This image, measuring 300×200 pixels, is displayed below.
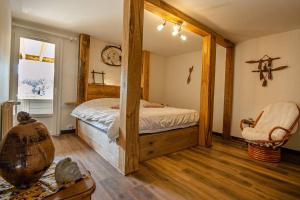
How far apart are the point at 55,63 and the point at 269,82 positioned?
4760 mm

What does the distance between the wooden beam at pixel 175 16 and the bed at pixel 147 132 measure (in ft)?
5.22

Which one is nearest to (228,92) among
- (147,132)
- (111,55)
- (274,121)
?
(274,121)

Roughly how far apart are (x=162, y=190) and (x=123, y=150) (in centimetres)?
67

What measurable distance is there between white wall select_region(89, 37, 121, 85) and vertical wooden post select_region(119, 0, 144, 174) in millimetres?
2319

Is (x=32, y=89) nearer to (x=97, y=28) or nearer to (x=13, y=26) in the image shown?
(x=13, y=26)

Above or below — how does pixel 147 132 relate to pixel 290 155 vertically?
above

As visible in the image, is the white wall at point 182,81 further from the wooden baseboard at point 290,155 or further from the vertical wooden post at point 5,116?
the vertical wooden post at point 5,116

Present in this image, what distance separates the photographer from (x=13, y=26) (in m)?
3.21

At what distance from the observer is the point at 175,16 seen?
102 inches

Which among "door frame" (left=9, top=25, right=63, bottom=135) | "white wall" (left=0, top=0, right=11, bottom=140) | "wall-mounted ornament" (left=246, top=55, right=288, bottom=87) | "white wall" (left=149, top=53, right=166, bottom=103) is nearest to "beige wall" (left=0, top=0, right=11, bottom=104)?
"white wall" (left=0, top=0, right=11, bottom=140)

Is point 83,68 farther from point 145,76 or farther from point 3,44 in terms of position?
point 3,44

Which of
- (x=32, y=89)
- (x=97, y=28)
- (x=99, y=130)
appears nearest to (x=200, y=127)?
(x=99, y=130)

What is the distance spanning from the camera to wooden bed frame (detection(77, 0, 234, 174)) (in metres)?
2.09

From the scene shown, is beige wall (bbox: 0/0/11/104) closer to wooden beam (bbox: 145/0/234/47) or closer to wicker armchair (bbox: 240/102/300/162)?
wooden beam (bbox: 145/0/234/47)
